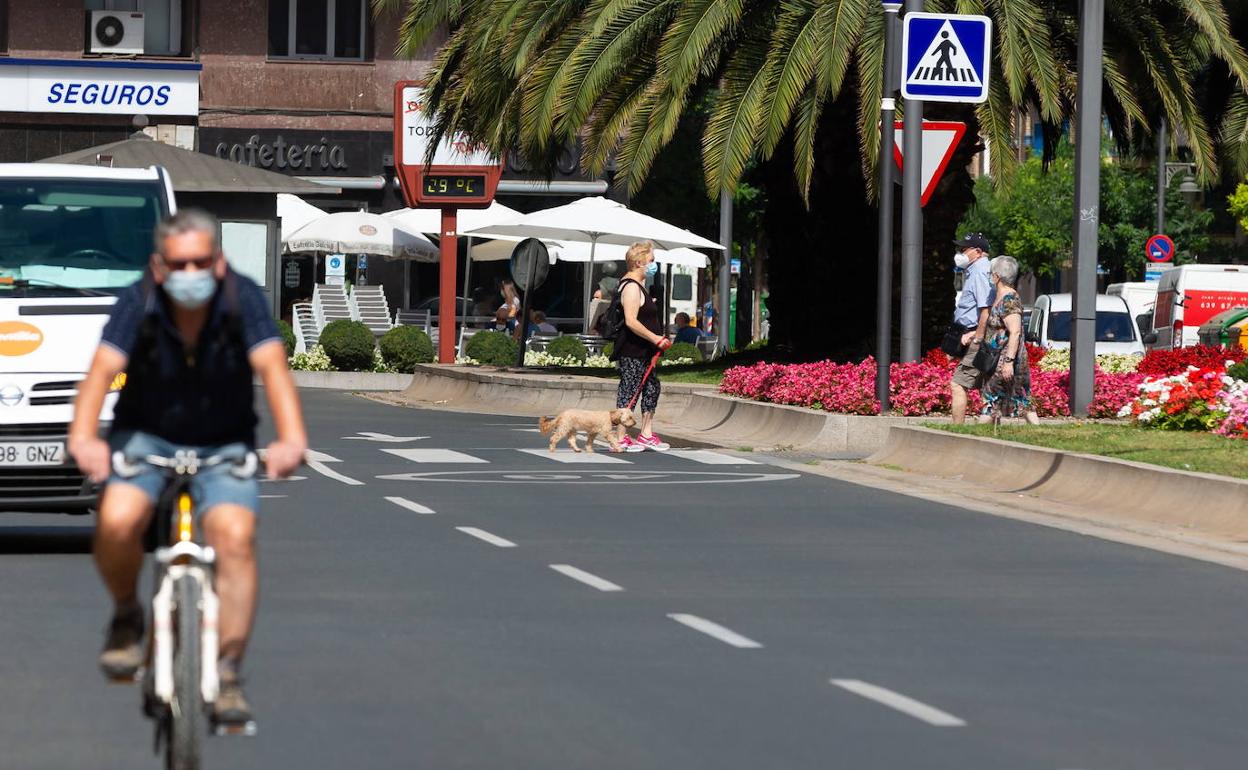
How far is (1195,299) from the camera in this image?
42750 millimetres

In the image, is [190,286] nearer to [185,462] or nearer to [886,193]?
[185,462]

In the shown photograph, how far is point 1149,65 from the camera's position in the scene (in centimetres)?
2817

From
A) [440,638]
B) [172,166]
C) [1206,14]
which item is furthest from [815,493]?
[172,166]

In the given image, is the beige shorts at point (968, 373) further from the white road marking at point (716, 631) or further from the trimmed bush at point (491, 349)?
the trimmed bush at point (491, 349)

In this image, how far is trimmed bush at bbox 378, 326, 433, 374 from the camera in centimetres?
3919

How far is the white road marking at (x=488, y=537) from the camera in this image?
13789 millimetres

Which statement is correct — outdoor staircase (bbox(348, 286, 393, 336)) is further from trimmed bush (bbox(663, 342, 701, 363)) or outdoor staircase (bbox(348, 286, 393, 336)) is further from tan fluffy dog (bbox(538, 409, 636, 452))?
tan fluffy dog (bbox(538, 409, 636, 452))

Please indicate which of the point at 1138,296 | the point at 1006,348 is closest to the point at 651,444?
the point at 1006,348

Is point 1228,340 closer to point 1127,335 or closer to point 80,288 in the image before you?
point 1127,335

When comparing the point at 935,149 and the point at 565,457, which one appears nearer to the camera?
the point at 565,457

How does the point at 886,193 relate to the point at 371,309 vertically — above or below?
above

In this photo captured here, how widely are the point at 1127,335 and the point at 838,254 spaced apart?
946 centimetres

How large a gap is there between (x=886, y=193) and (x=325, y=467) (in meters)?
5.67

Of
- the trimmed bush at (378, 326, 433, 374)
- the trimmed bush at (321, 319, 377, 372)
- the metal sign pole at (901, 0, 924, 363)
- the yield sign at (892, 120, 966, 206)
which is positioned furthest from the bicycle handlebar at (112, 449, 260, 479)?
the trimmed bush at (378, 326, 433, 374)
